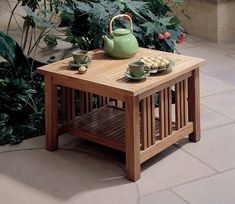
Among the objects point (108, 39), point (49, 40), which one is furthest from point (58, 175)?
point (49, 40)

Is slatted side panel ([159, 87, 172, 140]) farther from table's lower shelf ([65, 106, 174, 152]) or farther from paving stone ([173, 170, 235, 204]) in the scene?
paving stone ([173, 170, 235, 204])

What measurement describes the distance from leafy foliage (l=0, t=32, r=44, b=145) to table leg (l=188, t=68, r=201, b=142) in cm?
86

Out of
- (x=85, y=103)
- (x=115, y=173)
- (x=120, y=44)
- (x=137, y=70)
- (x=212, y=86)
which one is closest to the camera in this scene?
(x=137, y=70)

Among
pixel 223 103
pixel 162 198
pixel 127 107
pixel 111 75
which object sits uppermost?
pixel 111 75

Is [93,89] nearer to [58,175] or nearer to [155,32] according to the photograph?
[58,175]

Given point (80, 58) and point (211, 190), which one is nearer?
point (211, 190)

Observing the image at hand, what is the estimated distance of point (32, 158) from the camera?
2.82 m

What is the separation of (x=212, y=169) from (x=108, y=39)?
0.85 m

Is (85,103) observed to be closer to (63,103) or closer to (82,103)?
(82,103)

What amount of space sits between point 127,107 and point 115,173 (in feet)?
1.23

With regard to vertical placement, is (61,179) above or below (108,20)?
below

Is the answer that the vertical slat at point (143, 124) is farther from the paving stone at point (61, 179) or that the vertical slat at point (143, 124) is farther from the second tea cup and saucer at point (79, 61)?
the second tea cup and saucer at point (79, 61)

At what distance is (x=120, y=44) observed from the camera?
2805 millimetres

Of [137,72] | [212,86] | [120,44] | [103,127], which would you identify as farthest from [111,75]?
[212,86]
